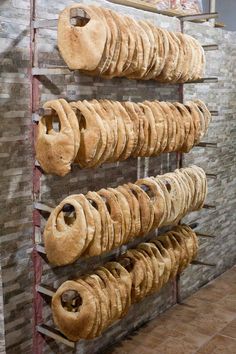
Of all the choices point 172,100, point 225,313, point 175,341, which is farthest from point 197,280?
point 172,100

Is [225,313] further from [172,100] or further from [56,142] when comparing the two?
[56,142]

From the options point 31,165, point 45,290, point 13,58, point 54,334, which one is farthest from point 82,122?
point 54,334

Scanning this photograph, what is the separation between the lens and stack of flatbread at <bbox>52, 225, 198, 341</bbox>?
2.25 m

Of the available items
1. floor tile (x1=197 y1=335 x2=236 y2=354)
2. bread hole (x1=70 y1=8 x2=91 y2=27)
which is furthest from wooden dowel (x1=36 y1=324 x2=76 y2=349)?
bread hole (x1=70 y1=8 x2=91 y2=27)

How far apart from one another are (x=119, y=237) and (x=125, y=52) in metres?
0.81

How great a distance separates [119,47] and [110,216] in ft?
2.40

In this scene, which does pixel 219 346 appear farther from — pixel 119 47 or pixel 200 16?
pixel 200 16

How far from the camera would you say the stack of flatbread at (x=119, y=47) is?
205cm

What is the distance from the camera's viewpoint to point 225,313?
3.27 meters

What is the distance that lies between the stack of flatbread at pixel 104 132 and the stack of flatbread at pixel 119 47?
0.52ft

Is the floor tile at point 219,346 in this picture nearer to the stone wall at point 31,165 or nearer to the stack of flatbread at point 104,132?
the stone wall at point 31,165

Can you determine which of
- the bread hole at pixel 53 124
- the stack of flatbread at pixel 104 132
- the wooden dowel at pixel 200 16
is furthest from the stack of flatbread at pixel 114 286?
the wooden dowel at pixel 200 16

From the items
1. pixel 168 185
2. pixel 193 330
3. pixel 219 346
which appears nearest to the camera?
pixel 168 185

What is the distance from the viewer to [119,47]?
2.18 metres
